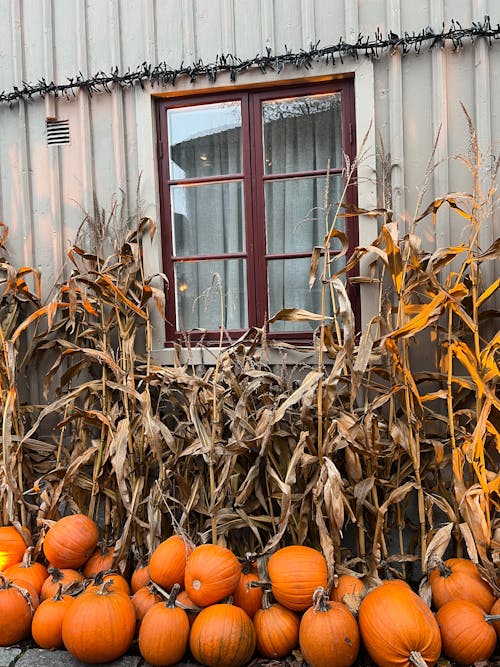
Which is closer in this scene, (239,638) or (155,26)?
(239,638)

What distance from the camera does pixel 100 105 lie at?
3.75 m

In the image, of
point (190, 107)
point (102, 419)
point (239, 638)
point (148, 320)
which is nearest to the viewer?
point (239, 638)

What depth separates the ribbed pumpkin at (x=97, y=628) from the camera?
2.53m

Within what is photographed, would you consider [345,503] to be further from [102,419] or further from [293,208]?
[293,208]

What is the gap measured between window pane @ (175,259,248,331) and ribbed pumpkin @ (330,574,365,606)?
5.49ft

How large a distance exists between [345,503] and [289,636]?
65 centimetres

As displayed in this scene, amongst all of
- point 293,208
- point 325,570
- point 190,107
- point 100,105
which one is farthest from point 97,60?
point 325,570

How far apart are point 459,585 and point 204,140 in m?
2.98

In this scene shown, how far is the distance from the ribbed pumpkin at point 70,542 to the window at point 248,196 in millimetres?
1312

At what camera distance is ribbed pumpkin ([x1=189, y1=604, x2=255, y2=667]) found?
2496mm

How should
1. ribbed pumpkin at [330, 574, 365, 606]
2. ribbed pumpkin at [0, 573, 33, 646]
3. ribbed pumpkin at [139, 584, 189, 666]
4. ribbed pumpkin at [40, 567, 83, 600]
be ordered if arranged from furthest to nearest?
ribbed pumpkin at [40, 567, 83, 600] → ribbed pumpkin at [0, 573, 33, 646] → ribbed pumpkin at [330, 574, 365, 606] → ribbed pumpkin at [139, 584, 189, 666]

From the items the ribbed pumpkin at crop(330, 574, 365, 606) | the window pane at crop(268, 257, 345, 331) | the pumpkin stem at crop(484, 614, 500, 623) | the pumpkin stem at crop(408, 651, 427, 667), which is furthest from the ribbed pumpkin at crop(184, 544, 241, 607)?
the window pane at crop(268, 257, 345, 331)

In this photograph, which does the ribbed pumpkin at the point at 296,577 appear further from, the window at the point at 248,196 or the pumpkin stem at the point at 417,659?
the window at the point at 248,196

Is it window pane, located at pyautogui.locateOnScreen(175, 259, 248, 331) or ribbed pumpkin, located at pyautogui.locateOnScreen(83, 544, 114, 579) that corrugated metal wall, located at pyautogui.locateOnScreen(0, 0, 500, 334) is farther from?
ribbed pumpkin, located at pyautogui.locateOnScreen(83, 544, 114, 579)
